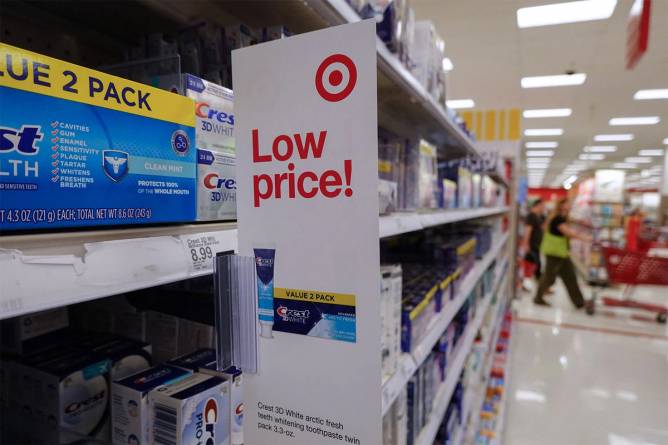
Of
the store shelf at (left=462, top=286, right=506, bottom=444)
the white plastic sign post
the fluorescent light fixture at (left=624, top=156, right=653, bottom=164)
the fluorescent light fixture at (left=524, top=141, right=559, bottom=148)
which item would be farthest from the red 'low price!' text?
the fluorescent light fixture at (left=624, top=156, right=653, bottom=164)

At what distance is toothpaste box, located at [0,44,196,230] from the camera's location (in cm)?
47

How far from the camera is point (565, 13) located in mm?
4094

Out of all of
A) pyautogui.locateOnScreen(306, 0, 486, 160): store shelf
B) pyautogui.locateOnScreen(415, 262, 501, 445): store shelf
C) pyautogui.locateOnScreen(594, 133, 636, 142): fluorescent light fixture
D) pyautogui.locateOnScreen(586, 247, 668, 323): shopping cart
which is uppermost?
pyautogui.locateOnScreen(594, 133, 636, 142): fluorescent light fixture

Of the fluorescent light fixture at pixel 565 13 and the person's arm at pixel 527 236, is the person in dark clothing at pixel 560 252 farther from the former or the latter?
the fluorescent light fixture at pixel 565 13

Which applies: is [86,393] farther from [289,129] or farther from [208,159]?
[289,129]

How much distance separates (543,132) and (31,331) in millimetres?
11948

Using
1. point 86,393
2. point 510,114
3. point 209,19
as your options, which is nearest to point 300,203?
point 86,393

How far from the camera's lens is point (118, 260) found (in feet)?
1.73

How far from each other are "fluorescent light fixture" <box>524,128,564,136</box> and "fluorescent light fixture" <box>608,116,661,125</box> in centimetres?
130

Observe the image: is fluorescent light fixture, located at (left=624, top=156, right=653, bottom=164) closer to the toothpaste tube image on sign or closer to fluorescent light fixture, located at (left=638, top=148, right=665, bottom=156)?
fluorescent light fixture, located at (left=638, top=148, right=665, bottom=156)

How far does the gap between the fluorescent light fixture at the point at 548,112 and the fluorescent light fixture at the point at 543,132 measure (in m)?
1.67

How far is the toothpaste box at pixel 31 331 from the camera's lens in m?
0.88

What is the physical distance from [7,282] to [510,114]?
702 centimetres

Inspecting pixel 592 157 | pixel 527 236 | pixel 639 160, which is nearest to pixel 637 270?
pixel 527 236
